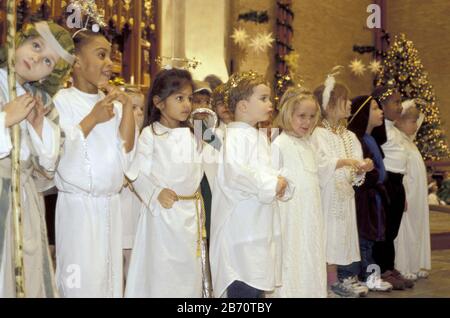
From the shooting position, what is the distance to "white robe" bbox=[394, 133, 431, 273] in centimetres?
518

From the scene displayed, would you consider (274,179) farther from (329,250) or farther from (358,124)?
(358,124)

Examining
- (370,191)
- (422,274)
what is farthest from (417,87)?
(370,191)

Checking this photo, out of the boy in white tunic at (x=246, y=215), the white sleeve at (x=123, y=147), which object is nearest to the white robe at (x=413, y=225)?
the boy in white tunic at (x=246, y=215)

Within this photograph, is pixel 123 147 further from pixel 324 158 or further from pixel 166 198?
pixel 324 158

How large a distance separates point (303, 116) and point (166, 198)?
112 centimetres

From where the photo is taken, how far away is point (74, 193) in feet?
9.29

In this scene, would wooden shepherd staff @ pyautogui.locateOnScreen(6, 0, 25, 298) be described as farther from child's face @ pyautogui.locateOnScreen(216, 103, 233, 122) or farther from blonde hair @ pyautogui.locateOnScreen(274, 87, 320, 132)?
child's face @ pyautogui.locateOnScreen(216, 103, 233, 122)

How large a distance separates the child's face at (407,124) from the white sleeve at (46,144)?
377 centimetres

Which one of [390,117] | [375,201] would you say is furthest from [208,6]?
[375,201]

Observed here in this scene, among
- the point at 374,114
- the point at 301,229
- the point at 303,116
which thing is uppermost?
the point at 374,114

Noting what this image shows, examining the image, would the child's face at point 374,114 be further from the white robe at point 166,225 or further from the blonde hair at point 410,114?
the white robe at point 166,225

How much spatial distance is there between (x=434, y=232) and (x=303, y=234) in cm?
427

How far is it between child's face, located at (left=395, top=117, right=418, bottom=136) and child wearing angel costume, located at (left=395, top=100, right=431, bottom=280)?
3.5 inches

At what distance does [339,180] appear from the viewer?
4.29 m
